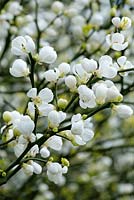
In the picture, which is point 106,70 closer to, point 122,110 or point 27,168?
point 122,110

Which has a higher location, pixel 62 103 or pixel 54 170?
pixel 62 103

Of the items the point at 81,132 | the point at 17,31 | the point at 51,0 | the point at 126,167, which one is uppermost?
the point at 81,132

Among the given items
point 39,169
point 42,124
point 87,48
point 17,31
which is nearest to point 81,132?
point 39,169

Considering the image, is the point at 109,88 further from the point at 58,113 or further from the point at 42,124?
the point at 42,124

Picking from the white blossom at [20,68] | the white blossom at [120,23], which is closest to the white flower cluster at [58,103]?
the white blossom at [20,68]

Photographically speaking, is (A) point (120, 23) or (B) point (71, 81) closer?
(B) point (71, 81)

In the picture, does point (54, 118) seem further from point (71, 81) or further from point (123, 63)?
point (123, 63)

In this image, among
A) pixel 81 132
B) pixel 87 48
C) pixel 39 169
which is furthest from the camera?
pixel 87 48

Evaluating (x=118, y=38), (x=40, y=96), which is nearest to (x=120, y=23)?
(x=118, y=38)

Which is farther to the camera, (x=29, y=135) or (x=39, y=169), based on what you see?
(x=39, y=169)

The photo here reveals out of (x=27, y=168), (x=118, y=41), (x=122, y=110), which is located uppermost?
(x=118, y=41)

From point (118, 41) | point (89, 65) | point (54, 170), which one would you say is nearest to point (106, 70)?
point (89, 65)
